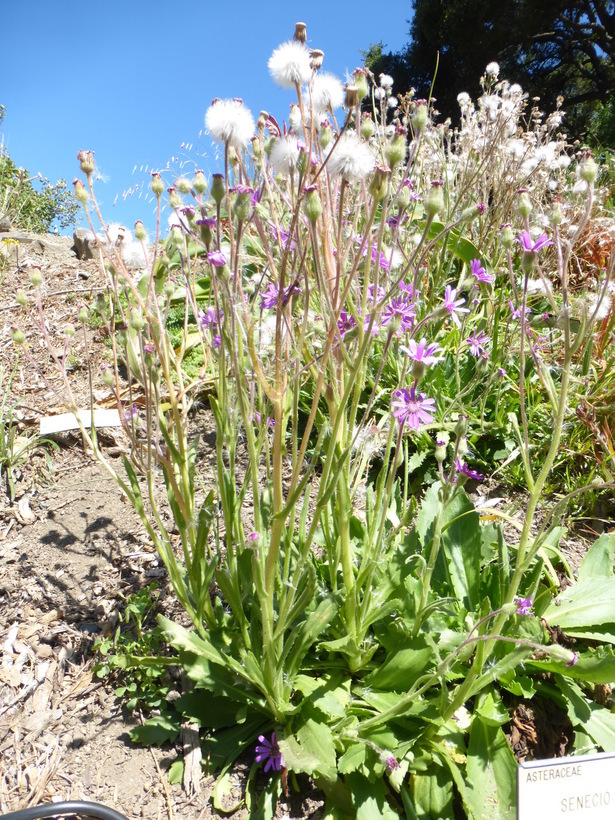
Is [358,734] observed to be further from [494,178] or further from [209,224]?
[494,178]

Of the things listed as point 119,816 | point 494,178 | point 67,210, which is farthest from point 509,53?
point 119,816

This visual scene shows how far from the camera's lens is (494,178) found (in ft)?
10.9

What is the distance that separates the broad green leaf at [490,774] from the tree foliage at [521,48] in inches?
585

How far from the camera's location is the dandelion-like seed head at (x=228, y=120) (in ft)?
3.10

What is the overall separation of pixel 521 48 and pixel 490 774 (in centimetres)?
1665

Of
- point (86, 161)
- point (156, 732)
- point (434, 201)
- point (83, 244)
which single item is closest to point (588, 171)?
point (434, 201)

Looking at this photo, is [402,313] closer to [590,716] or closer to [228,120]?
[228,120]

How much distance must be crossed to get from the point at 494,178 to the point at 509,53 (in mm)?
13522

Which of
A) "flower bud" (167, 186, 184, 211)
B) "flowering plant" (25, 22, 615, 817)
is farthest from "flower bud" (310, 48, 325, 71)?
"flower bud" (167, 186, 184, 211)

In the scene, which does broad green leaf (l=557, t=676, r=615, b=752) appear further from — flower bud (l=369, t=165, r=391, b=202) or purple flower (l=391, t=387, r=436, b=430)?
flower bud (l=369, t=165, r=391, b=202)

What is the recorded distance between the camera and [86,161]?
45.3 inches

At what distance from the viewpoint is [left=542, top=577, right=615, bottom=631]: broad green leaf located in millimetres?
1472

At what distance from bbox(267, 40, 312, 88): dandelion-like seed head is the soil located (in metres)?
0.77

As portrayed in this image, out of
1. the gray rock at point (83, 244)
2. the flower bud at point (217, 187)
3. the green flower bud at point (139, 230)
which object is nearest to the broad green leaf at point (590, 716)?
the flower bud at point (217, 187)
